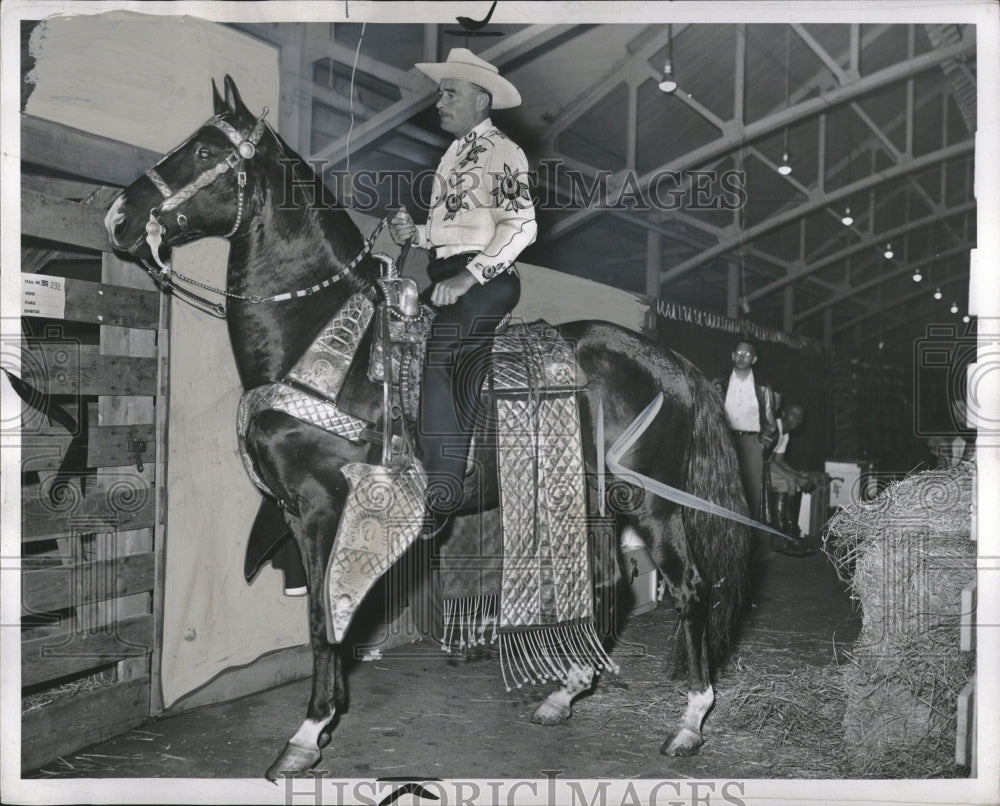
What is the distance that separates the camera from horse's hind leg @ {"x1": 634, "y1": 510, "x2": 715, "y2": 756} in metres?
2.94

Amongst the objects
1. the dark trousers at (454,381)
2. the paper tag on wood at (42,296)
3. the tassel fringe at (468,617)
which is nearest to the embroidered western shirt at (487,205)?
the dark trousers at (454,381)

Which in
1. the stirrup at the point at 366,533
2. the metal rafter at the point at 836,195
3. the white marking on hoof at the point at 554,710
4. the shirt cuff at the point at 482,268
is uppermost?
the metal rafter at the point at 836,195

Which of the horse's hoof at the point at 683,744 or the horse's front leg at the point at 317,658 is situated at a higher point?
the horse's front leg at the point at 317,658

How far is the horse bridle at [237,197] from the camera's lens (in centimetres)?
257

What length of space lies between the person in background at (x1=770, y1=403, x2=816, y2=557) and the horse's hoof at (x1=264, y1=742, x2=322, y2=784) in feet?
16.3

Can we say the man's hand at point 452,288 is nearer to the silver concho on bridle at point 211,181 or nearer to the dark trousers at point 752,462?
the silver concho on bridle at point 211,181

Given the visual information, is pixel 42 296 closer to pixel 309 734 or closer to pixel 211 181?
pixel 211 181

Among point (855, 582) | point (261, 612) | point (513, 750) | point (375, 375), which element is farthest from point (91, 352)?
point (855, 582)

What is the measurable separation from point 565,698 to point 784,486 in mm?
4096

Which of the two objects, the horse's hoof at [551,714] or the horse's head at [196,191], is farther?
the horse's hoof at [551,714]

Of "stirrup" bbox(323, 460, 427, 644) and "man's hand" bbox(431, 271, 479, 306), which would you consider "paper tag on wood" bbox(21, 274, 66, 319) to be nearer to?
"stirrup" bbox(323, 460, 427, 644)

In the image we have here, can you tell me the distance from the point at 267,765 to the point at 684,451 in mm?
1988

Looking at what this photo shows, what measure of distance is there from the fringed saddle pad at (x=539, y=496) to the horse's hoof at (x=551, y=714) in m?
0.29

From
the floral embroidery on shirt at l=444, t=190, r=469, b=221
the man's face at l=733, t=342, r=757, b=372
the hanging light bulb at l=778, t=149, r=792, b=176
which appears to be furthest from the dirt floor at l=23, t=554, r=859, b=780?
the hanging light bulb at l=778, t=149, r=792, b=176
